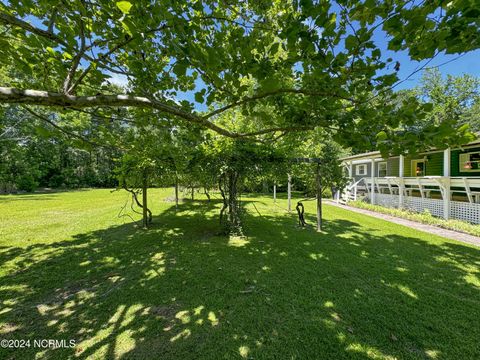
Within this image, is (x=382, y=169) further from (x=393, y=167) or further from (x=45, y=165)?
(x=45, y=165)

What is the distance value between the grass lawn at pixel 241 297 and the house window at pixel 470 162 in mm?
6235

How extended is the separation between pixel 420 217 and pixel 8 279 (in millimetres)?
13155

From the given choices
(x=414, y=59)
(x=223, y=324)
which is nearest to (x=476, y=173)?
(x=414, y=59)

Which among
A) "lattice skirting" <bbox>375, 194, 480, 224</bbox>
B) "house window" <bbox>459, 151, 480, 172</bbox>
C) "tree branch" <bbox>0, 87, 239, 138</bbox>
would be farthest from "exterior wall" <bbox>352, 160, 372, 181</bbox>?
"tree branch" <bbox>0, 87, 239, 138</bbox>

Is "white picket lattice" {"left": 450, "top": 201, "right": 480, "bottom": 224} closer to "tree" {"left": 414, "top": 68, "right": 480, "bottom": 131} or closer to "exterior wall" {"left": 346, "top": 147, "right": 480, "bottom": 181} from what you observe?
"exterior wall" {"left": 346, "top": 147, "right": 480, "bottom": 181}

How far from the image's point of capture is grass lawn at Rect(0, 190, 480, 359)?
2309 mm

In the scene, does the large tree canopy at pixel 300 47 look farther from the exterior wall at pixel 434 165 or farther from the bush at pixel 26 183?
the bush at pixel 26 183

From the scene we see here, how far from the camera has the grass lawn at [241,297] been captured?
231cm

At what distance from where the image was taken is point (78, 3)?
192 centimetres

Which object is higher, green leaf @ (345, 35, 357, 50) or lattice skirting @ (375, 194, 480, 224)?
green leaf @ (345, 35, 357, 50)

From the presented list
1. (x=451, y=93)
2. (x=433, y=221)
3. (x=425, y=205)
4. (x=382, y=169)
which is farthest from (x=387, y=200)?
(x=451, y=93)

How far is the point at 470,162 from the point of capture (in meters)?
9.78

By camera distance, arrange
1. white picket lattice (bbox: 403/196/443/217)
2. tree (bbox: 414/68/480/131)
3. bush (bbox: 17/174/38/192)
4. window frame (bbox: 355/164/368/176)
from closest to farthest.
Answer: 1. white picket lattice (bbox: 403/196/443/217)
2. window frame (bbox: 355/164/368/176)
3. bush (bbox: 17/174/38/192)
4. tree (bbox: 414/68/480/131)

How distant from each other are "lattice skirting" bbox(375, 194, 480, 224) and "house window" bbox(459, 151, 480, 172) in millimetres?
2394
